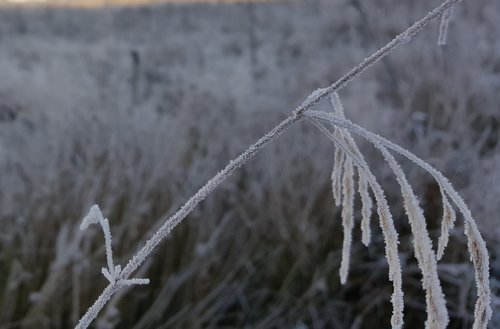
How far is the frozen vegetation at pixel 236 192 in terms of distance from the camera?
1.53 meters

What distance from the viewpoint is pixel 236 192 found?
196 centimetres

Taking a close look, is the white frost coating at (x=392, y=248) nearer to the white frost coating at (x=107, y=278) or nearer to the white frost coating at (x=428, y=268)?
the white frost coating at (x=428, y=268)

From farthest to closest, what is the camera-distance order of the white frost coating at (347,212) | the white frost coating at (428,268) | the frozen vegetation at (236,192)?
the frozen vegetation at (236,192) → the white frost coating at (347,212) → the white frost coating at (428,268)

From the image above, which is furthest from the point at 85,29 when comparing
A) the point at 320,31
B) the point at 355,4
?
the point at 355,4

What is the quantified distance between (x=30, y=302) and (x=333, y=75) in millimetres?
2016

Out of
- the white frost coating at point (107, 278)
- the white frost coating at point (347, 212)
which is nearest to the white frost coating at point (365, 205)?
the white frost coating at point (347, 212)

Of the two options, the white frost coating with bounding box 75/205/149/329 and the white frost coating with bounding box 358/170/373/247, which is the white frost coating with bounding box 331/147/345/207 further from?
the white frost coating with bounding box 75/205/149/329

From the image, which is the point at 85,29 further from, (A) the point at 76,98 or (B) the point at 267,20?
(A) the point at 76,98

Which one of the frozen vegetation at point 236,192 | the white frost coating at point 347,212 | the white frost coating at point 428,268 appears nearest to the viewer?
the white frost coating at point 428,268

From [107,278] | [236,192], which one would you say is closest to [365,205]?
[107,278]

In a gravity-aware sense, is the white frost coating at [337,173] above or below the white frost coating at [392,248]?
above

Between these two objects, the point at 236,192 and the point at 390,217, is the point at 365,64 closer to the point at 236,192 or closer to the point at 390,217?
the point at 390,217

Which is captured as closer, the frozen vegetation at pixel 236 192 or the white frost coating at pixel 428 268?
the white frost coating at pixel 428 268

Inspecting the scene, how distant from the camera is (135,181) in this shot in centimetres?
190
